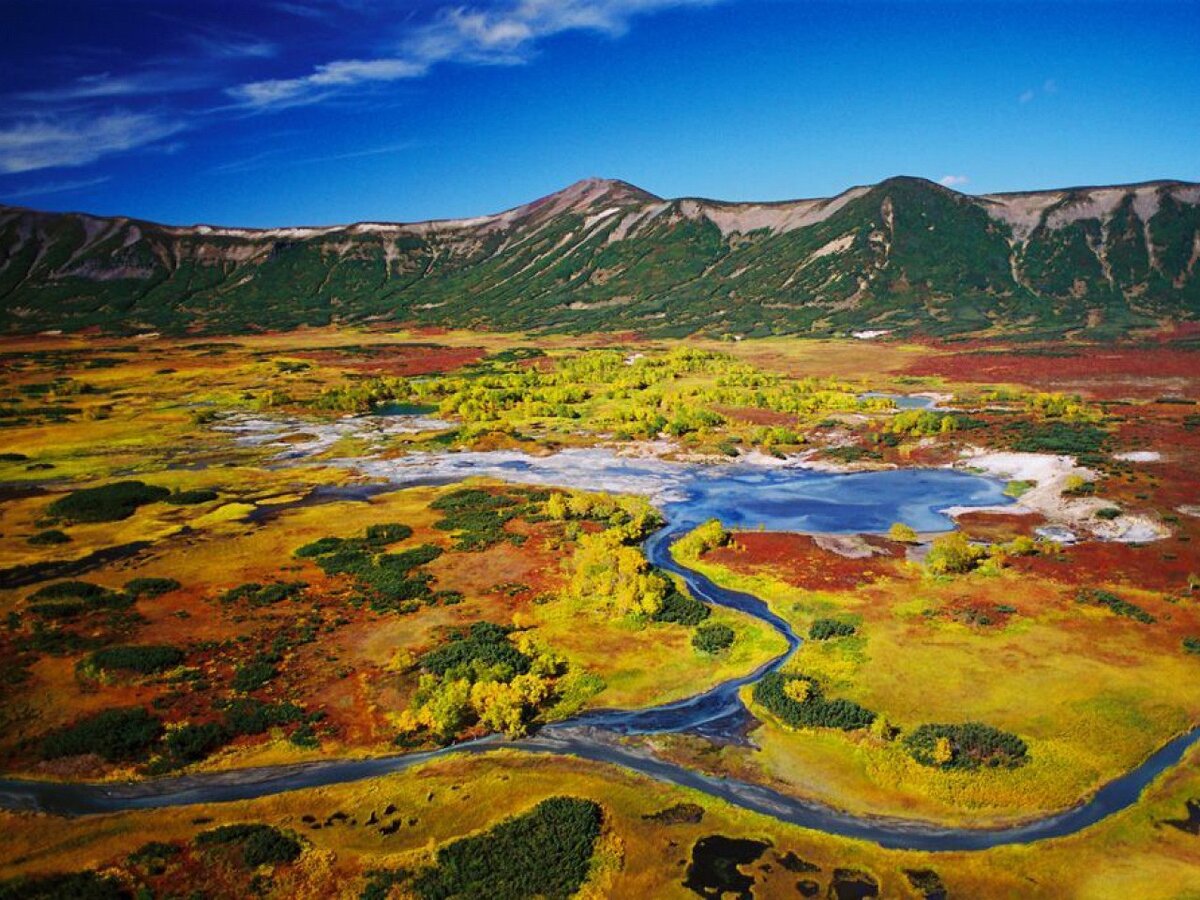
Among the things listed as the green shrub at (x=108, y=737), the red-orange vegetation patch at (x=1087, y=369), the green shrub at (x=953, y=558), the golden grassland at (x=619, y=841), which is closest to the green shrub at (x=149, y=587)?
the green shrub at (x=108, y=737)

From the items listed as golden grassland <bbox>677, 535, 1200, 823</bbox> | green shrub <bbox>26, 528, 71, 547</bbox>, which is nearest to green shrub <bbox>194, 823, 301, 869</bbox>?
golden grassland <bbox>677, 535, 1200, 823</bbox>

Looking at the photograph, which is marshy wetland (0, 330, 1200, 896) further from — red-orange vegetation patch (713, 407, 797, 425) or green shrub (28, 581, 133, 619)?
red-orange vegetation patch (713, 407, 797, 425)


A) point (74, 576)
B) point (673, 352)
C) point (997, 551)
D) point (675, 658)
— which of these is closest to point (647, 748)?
point (675, 658)

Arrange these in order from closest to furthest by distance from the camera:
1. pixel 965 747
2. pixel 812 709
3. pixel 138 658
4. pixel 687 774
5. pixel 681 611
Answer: pixel 687 774 < pixel 965 747 < pixel 812 709 < pixel 138 658 < pixel 681 611

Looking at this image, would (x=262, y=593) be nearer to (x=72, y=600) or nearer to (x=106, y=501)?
(x=72, y=600)

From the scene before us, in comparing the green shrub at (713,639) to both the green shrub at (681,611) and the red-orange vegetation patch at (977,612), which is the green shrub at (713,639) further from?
the red-orange vegetation patch at (977,612)

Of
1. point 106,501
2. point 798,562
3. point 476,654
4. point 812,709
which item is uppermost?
point 106,501

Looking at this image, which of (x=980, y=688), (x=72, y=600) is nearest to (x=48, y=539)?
(x=72, y=600)
